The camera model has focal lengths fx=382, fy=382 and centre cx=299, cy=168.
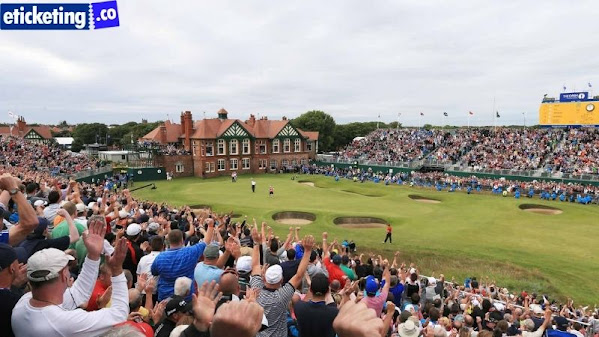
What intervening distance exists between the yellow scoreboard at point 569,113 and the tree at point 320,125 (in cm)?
5056

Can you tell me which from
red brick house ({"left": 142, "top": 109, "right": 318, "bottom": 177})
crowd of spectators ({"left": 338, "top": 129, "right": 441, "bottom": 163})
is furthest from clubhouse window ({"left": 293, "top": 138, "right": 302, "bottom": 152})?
crowd of spectators ({"left": 338, "top": 129, "right": 441, "bottom": 163})

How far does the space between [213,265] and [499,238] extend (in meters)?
20.9

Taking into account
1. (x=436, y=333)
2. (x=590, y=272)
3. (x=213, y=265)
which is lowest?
(x=590, y=272)

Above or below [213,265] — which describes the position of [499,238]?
below

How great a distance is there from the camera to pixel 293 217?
27.4m

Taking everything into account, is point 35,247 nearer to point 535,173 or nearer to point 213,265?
point 213,265

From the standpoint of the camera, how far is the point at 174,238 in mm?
5750

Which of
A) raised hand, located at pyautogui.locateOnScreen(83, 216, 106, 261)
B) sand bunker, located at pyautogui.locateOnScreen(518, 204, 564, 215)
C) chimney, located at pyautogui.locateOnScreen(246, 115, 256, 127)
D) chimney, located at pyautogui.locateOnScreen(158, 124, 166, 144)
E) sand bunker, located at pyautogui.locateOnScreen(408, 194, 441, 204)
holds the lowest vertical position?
sand bunker, located at pyautogui.locateOnScreen(518, 204, 564, 215)

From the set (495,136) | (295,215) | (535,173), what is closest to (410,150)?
(495,136)

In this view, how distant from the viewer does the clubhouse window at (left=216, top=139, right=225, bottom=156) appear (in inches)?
2147

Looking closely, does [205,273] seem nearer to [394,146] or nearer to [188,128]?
[188,128]

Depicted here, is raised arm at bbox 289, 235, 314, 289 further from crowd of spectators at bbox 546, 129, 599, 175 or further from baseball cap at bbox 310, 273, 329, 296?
crowd of spectators at bbox 546, 129, 599, 175

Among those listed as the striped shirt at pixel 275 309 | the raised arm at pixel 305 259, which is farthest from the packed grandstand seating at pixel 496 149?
the striped shirt at pixel 275 309

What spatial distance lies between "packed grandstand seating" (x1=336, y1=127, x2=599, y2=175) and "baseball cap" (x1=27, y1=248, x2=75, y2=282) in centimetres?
4495
